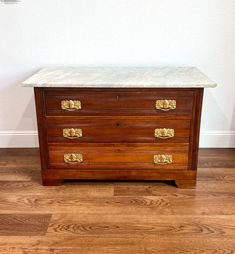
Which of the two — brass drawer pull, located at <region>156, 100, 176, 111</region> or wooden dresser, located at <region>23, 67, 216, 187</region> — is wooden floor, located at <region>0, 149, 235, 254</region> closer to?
wooden dresser, located at <region>23, 67, 216, 187</region>

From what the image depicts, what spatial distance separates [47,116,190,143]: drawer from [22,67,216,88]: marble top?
0.77 feet

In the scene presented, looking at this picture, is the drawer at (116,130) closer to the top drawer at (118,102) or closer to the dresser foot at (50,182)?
the top drawer at (118,102)

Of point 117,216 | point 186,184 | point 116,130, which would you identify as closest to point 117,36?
point 116,130

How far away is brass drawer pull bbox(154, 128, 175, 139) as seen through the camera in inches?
76.8

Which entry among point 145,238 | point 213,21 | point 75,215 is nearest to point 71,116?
point 75,215

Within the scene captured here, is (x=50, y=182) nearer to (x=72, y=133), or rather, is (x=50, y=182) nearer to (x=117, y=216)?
(x=72, y=133)

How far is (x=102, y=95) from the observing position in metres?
1.89

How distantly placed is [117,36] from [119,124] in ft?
2.70

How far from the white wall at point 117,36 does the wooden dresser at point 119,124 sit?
357 mm

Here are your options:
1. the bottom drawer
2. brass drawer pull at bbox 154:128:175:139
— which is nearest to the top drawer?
brass drawer pull at bbox 154:128:175:139

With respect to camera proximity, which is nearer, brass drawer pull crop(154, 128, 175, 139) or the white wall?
brass drawer pull crop(154, 128, 175, 139)

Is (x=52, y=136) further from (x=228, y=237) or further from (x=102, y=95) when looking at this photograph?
(x=228, y=237)

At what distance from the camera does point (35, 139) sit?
2672 millimetres

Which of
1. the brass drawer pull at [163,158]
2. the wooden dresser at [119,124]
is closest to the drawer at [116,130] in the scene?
the wooden dresser at [119,124]
